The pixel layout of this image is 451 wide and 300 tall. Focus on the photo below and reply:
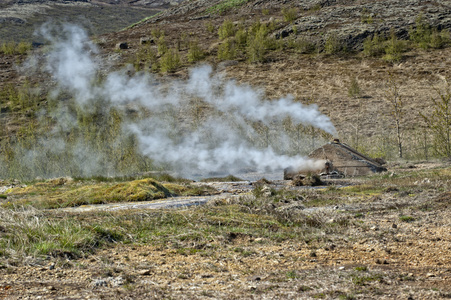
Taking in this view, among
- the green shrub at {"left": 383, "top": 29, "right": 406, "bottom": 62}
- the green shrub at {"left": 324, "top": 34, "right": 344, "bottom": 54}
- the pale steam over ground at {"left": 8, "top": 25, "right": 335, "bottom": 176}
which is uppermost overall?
the green shrub at {"left": 324, "top": 34, "right": 344, "bottom": 54}

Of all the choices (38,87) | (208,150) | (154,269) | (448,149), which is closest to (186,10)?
(38,87)

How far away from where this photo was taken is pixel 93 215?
33.2 feet

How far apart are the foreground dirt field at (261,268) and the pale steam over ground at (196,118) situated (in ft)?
54.8

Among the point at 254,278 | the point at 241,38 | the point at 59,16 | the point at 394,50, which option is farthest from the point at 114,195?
the point at 59,16

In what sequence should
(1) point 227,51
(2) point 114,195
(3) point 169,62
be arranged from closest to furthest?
1. (2) point 114,195
2. (3) point 169,62
3. (1) point 227,51

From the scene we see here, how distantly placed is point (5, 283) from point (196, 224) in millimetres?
3961

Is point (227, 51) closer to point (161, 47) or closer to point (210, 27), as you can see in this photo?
point (161, 47)

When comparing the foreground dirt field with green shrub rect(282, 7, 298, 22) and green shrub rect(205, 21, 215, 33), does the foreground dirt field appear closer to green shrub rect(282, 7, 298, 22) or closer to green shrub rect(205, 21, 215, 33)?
green shrub rect(282, 7, 298, 22)

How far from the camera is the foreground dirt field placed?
4.78 m

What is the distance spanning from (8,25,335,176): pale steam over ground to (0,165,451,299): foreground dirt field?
1671 centimetres

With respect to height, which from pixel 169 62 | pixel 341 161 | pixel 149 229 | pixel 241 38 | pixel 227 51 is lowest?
pixel 149 229

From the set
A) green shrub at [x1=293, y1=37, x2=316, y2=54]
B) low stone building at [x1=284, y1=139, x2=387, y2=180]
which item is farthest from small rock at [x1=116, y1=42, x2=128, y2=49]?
low stone building at [x1=284, y1=139, x2=387, y2=180]

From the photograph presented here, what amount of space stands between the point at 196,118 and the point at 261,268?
4259 cm

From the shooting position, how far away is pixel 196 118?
48.0 m
